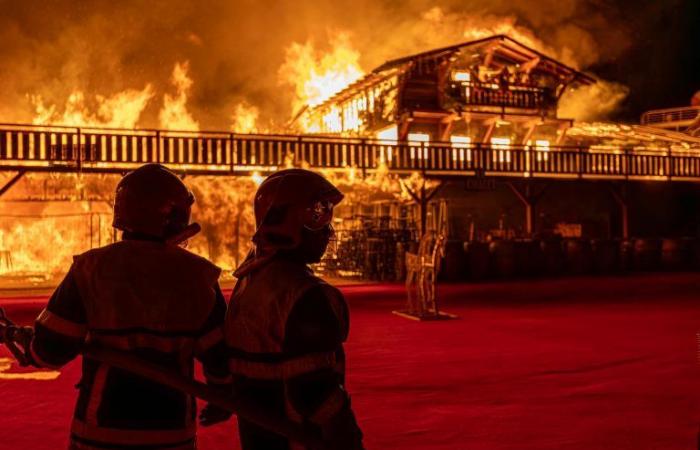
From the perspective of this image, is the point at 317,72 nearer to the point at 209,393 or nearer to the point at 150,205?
the point at 150,205

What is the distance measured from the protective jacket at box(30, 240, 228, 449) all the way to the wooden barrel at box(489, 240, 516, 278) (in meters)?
21.1

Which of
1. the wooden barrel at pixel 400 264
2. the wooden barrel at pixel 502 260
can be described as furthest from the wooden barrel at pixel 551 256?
the wooden barrel at pixel 400 264

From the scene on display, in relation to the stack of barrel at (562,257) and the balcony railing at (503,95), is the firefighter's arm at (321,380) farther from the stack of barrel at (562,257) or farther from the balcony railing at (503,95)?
the balcony railing at (503,95)

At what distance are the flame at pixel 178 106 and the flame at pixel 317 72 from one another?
16.4 ft

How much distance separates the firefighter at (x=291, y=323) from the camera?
2.26 m

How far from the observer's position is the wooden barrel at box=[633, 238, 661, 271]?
2597 cm

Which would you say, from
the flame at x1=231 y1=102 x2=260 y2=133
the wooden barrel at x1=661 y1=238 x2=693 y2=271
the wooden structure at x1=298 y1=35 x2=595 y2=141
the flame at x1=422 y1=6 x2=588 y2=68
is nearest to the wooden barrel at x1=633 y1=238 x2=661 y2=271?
the wooden barrel at x1=661 y1=238 x2=693 y2=271

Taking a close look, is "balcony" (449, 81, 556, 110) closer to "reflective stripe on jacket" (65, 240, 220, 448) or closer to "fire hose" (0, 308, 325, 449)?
"reflective stripe on jacket" (65, 240, 220, 448)

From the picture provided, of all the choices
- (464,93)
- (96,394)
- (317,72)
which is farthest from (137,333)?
(317,72)

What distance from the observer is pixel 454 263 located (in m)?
22.5

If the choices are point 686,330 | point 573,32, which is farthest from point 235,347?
point 573,32

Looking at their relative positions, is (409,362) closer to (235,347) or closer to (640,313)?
(235,347)

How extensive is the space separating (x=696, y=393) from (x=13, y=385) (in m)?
6.67

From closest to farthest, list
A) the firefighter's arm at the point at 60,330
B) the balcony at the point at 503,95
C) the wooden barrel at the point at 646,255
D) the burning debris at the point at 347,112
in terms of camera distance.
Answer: the firefighter's arm at the point at 60,330 → the burning debris at the point at 347,112 → the wooden barrel at the point at 646,255 → the balcony at the point at 503,95
